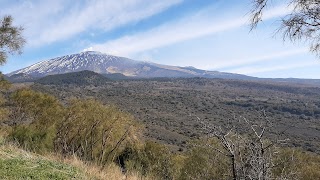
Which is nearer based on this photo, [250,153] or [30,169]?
[250,153]

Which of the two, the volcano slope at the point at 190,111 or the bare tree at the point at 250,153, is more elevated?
the bare tree at the point at 250,153

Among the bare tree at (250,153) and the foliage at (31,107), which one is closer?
the bare tree at (250,153)

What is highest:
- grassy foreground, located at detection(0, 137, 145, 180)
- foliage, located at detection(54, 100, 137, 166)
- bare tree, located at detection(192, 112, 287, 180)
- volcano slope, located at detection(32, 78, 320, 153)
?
bare tree, located at detection(192, 112, 287, 180)

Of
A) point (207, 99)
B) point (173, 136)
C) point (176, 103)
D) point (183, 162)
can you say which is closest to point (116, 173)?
point (183, 162)

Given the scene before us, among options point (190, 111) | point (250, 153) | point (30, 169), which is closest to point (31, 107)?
point (30, 169)

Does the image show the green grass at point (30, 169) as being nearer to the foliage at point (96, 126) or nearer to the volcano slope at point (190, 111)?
the foliage at point (96, 126)

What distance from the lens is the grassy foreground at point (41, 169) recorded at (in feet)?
21.7

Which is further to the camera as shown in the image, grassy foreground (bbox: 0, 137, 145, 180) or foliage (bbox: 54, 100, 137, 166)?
foliage (bbox: 54, 100, 137, 166)

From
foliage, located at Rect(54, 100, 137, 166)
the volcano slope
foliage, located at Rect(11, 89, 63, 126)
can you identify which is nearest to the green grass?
foliage, located at Rect(54, 100, 137, 166)

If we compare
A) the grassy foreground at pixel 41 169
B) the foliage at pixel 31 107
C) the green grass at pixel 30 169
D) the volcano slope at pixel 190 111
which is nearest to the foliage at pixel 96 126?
the foliage at pixel 31 107

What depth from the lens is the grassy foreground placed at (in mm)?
6602

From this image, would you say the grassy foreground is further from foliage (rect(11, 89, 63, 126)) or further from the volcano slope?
the volcano slope

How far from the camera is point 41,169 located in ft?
23.8

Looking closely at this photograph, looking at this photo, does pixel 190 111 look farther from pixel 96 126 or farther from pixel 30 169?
pixel 30 169
